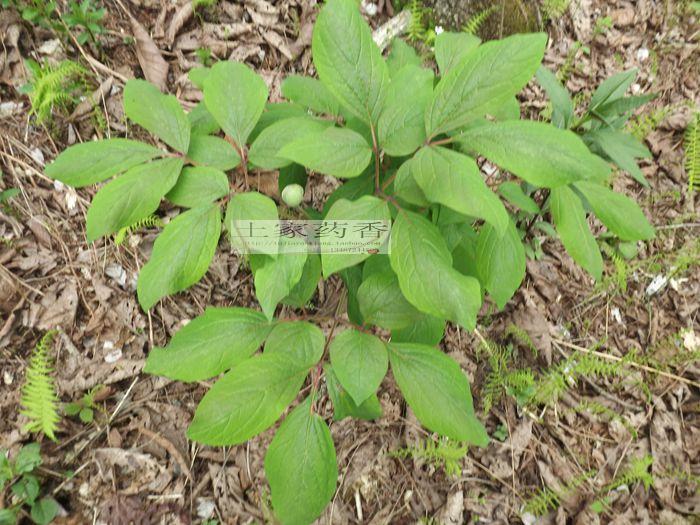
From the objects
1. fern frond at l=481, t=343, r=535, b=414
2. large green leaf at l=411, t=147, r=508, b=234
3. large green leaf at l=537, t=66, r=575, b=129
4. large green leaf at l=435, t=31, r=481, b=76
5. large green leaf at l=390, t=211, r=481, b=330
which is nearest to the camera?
large green leaf at l=411, t=147, r=508, b=234

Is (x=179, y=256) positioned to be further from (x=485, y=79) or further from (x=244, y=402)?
(x=485, y=79)

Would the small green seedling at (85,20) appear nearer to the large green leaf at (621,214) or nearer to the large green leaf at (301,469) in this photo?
the large green leaf at (301,469)

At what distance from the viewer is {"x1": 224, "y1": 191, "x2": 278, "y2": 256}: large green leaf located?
112cm

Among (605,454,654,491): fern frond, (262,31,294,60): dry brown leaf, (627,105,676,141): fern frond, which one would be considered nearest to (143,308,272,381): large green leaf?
(262,31,294,60): dry brown leaf

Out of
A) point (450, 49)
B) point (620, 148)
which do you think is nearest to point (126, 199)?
point (450, 49)

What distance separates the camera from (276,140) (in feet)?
4.06

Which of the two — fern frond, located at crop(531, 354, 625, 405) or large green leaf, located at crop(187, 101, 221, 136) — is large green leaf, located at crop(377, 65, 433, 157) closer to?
large green leaf, located at crop(187, 101, 221, 136)

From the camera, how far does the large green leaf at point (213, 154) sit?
49.6 inches

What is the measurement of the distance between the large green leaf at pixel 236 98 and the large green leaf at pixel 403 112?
36 cm

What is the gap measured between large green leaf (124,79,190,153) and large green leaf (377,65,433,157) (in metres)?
0.53

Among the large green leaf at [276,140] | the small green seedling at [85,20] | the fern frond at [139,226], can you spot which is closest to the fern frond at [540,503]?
the large green leaf at [276,140]

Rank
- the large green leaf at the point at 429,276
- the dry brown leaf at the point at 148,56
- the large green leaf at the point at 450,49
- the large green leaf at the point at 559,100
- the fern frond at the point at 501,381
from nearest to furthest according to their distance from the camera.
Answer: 1. the large green leaf at the point at 429,276
2. the large green leaf at the point at 450,49
3. the large green leaf at the point at 559,100
4. the fern frond at the point at 501,381
5. the dry brown leaf at the point at 148,56

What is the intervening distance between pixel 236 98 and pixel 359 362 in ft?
2.58

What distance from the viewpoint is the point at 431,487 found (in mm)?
1962
